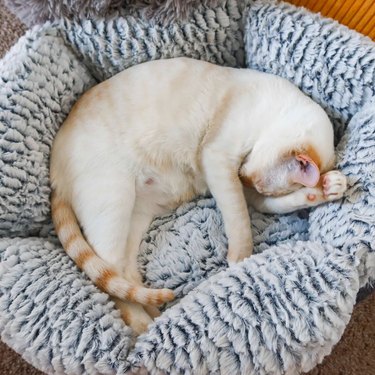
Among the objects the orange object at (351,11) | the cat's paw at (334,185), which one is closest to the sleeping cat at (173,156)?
A: the cat's paw at (334,185)

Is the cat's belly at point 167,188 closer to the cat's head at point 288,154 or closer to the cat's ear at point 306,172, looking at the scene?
the cat's head at point 288,154

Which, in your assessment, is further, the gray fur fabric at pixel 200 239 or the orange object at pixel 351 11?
Result: the orange object at pixel 351 11

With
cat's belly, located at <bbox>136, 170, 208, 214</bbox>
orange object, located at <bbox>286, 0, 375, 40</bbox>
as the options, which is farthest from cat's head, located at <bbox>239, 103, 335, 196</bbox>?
orange object, located at <bbox>286, 0, 375, 40</bbox>

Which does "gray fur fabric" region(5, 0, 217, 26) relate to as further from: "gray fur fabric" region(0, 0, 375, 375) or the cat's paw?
the cat's paw

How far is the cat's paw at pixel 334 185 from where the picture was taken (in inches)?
42.7

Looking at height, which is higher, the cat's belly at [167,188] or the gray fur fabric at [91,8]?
the gray fur fabric at [91,8]

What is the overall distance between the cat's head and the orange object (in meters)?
0.31

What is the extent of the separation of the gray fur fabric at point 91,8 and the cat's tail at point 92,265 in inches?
17.7

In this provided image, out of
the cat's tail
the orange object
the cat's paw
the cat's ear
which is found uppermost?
the orange object

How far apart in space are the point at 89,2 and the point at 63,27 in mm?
107

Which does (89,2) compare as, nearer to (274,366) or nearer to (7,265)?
(7,265)

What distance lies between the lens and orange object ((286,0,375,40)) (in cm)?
127

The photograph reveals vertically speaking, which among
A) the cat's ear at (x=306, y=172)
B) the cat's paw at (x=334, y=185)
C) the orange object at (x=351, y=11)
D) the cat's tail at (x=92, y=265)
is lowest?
the cat's tail at (x=92, y=265)

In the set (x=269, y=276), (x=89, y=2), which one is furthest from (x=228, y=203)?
(x=89, y=2)
